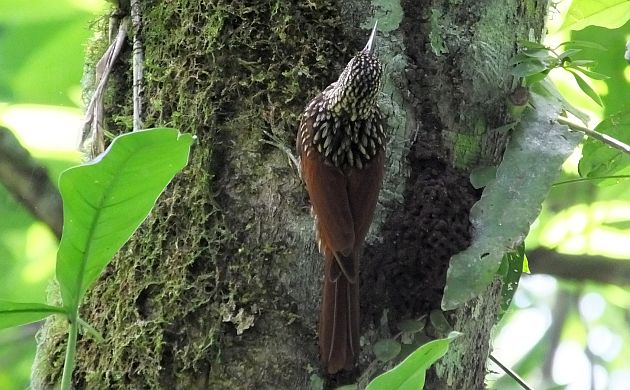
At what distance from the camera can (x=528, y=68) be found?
1936 millimetres

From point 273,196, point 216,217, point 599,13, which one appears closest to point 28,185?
point 216,217

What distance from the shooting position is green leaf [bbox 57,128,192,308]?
4.01 feet

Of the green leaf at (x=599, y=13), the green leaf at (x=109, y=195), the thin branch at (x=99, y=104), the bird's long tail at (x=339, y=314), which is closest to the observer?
the green leaf at (x=109, y=195)

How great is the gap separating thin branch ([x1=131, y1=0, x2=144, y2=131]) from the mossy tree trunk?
16 millimetres

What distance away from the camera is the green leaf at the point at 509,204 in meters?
1.67

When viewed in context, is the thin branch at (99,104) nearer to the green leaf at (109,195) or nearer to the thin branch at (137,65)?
the thin branch at (137,65)

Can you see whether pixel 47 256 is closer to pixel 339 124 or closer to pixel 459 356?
pixel 339 124

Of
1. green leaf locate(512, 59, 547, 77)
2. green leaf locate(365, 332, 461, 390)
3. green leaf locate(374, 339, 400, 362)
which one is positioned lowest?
green leaf locate(374, 339, 400, 362)

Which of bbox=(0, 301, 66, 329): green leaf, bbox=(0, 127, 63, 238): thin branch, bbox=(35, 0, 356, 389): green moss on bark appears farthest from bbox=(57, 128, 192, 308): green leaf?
bbox=(0, 127, 63, 238): thin branch

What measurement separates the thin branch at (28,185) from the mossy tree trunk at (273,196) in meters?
0.35

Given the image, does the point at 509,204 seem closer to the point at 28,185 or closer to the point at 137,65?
the point at 137,65

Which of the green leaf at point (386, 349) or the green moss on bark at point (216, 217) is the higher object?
the green moss on bark at point (216, 217)

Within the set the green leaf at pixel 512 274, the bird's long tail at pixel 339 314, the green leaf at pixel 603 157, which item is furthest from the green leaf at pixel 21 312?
the green leaf at pixel 603 157

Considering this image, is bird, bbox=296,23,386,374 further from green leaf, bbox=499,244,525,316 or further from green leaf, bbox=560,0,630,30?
green leaf, bbox=560,0,630,30
